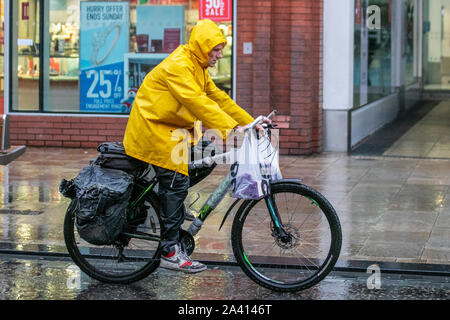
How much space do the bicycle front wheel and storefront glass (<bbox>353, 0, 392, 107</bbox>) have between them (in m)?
7.96

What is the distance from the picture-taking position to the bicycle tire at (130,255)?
6297 millimetres

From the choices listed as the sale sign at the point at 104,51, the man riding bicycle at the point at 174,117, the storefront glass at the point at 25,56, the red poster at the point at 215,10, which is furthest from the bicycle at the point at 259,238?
the storefront glass at the point at 25,56

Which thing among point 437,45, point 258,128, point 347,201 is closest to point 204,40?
point 258,128

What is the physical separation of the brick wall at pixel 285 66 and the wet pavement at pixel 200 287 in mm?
6388

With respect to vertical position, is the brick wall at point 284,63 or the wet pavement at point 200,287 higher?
the brick wall at point 284,63

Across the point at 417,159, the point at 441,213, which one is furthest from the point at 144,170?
the point at 417,159

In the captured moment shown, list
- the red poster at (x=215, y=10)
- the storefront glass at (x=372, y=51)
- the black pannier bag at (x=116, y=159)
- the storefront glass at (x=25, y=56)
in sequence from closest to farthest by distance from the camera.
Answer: the black pannier bag at (x=116, y=159) → the red poster at (x=215, y=10) → the storefront glass at (x=25, y=56) → the storefront glass at (x=372, y=51)

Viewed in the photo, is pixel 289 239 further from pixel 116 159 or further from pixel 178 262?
pixel 116 159

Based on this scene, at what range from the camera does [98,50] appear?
44.8ft

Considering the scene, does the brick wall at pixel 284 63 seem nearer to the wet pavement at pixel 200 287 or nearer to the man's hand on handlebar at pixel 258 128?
the wet pavement at pixel 200 287

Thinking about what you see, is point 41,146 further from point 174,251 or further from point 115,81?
point 174,251

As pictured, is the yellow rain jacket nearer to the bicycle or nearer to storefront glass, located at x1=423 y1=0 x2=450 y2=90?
the bicycle
